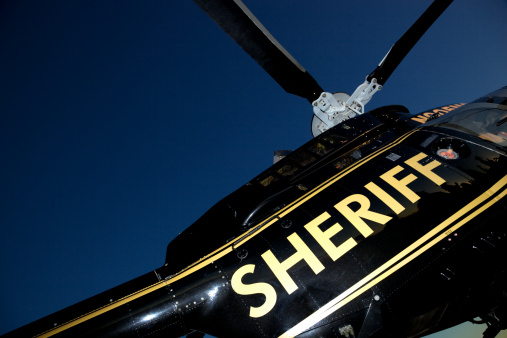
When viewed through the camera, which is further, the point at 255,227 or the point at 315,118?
the point at 315,118

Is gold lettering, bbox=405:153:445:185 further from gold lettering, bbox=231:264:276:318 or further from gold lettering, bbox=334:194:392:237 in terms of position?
gold lettering, bbox=231:264:276:318

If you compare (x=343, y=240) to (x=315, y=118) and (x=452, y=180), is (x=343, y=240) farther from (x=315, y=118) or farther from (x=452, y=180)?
(x=315, y=118)

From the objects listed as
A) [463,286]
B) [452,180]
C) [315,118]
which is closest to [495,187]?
[452,180]

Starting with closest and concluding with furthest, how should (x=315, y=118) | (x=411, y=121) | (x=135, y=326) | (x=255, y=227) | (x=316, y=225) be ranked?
(x=135, y=326)
(x=316, y=225)
(x=255, y=227)
(x=411, y=121)
(x=315, y=118)

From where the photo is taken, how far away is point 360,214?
10.1 feet

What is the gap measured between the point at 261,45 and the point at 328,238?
3.49 m

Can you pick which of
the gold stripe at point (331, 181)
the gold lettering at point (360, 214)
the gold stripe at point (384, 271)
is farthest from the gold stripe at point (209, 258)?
the gold stripe at point (384, 271)

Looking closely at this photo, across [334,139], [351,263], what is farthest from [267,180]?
[351,263]

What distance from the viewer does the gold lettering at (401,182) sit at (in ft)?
9.92

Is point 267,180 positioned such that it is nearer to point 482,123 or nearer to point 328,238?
point 328,238

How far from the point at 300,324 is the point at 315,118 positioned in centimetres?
551

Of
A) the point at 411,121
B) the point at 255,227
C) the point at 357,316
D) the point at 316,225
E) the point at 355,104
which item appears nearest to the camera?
the point at 357,316

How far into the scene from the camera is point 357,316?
2.62 metres

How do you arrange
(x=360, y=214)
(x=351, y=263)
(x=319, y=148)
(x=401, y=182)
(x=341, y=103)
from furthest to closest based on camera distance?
(x=341, y=103), (x=319, y=148), (x=401, y=182), (x=360, y=214), (x=351, y=263)
